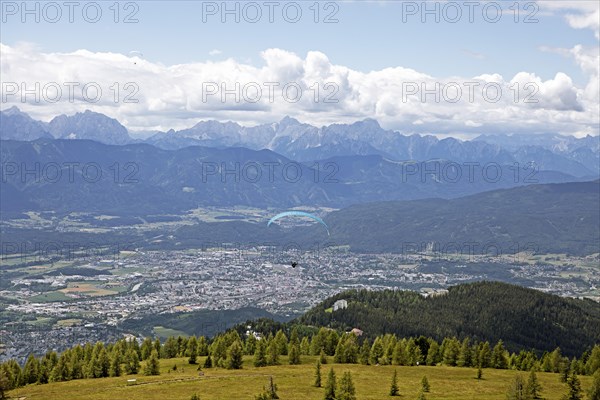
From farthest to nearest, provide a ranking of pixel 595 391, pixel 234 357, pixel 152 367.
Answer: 1. pixel 234 357
2. pixel 152 367
3. pixel 595 391

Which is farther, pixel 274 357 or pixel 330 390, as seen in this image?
pixel 274 357

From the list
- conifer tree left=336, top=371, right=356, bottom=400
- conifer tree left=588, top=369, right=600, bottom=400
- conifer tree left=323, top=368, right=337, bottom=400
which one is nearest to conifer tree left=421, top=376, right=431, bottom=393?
conifer tree left=336, top=371, right=356, bottom=400

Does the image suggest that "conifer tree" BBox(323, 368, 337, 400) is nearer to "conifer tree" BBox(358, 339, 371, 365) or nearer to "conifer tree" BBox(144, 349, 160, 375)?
"conifer tree" BBox(358, 339, 371, 365)

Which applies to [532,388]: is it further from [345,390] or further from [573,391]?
[345,390]

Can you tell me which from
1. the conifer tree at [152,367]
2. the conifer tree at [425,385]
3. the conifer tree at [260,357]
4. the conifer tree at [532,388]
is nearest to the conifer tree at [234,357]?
the conifer tree at [260,357]

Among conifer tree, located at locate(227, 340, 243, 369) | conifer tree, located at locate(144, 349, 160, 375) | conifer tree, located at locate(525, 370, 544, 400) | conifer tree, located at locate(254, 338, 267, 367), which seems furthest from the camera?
conifer tree, located at locate(254, 338, 267, 367)

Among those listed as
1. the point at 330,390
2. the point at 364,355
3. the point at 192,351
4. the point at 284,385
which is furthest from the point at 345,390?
the point at 192,351

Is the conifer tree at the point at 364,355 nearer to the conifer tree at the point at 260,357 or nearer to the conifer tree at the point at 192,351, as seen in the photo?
the conifer tree at the point at 260,357

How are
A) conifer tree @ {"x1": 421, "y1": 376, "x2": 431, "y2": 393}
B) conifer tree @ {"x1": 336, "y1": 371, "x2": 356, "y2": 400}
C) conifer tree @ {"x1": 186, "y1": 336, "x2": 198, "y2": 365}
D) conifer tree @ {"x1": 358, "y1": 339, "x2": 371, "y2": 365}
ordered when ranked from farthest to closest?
conifer tree @ {"x1": 186, "y1": 336, "x2": 198, "y2": 365} < conifer tree @ {"x1": 358, "y1": 339, "x2": 371, "y2": 365} < conifer tree @ {"x1": 421, "y1": 376, "x2": 431, "y2": 393} < conifer tree @ {"x1": 336, "y1": 371, "x2": 356, "y2": 400}

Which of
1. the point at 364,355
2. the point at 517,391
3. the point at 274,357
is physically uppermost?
the point at 517,391

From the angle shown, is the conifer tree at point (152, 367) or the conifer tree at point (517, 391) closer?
the conifer tree at point (517, 391)
